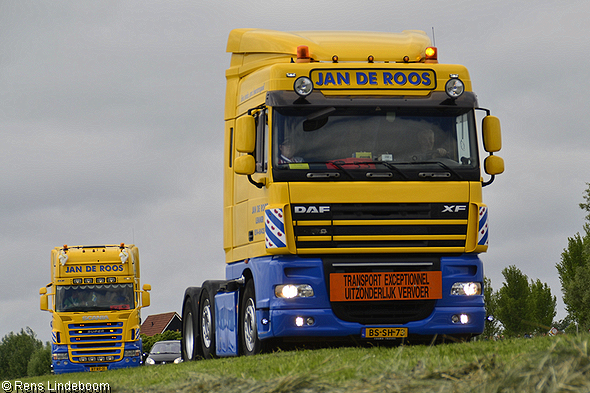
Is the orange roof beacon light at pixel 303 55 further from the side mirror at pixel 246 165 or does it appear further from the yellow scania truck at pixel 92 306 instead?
the yellow scania truck at pixel 92 306

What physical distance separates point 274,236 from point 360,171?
4.68ft

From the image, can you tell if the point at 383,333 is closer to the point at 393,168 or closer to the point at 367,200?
the point at 367,200

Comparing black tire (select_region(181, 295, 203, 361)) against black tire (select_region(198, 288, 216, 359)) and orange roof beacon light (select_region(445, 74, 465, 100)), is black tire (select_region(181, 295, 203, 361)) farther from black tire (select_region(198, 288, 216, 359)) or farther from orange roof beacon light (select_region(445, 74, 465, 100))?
orange roof beacon light (select_region(445, 74, 465, 100))

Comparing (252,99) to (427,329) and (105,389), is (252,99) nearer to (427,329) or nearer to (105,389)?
(427,329)

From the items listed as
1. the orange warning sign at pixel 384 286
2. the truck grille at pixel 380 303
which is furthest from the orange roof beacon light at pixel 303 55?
the orange warning sign at pixel 384 286

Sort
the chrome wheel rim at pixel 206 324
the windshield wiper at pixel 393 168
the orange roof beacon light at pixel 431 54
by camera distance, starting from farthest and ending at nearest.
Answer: the chrome wheel rim at pixel 206 324, the orange roof beacon light at pixel 431 54, the windshield wiper at pixel 393 168

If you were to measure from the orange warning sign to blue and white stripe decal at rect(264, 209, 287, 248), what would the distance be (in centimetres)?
83

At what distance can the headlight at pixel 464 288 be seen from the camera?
38.6 ft

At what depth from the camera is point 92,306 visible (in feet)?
91.1

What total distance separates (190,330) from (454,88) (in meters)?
7.47

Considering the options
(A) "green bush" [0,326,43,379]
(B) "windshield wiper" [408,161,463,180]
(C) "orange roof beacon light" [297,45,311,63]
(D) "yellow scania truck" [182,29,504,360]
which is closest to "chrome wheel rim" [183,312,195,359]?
(D) "yellow scania truck" [182,29,504,360]

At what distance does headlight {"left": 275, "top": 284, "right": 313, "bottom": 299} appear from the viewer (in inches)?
449

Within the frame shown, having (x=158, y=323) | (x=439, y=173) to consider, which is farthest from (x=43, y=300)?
(x=158, y=323)

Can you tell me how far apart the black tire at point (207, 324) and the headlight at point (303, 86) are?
4635 millimetres
